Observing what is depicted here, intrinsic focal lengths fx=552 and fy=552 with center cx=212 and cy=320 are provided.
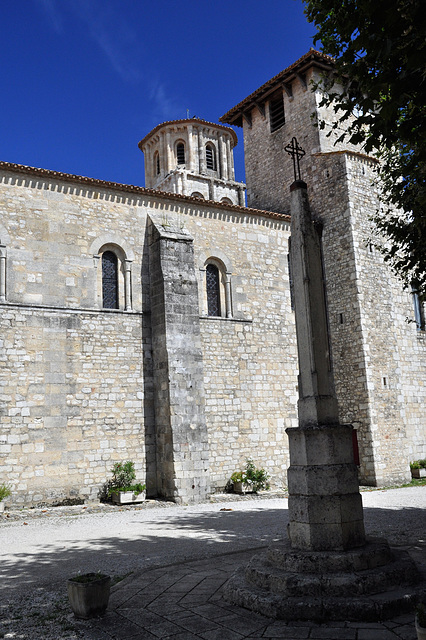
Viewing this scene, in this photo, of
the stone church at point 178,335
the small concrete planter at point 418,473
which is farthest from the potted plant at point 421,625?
the small concrete planter at point 418,473

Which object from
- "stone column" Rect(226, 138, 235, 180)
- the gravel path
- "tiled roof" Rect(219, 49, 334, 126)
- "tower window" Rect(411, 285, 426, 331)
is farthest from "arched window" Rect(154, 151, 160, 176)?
the gravel path

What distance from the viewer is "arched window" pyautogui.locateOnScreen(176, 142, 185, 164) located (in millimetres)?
32625

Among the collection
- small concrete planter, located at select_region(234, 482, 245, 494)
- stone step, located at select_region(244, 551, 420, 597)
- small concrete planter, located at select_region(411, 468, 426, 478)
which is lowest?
small concrete planter, located at select_region(411, 468, 426, 478)

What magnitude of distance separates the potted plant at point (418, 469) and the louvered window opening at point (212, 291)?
824 centimetres

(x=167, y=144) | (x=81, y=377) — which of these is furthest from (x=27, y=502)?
(x=167, y=144)

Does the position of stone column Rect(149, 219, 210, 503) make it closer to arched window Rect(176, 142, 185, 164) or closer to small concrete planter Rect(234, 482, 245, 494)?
small concrete planter Rect(234, 482, 245, 494)

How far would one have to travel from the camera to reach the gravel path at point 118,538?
5621mm

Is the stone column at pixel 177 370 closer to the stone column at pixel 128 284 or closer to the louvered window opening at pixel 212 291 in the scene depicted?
the stone column at pixel 128 284

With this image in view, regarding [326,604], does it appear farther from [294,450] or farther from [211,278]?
[211,278]

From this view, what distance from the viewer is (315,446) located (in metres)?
5.85

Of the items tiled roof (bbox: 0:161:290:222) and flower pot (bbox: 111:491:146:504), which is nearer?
flower pot (bbox: 111:491:146:504)

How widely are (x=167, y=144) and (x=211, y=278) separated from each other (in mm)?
17899

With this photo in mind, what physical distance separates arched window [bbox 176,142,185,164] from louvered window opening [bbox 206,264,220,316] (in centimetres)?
1732

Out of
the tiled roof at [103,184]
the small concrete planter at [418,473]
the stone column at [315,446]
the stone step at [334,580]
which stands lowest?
the small concrete planter at [418,473]
